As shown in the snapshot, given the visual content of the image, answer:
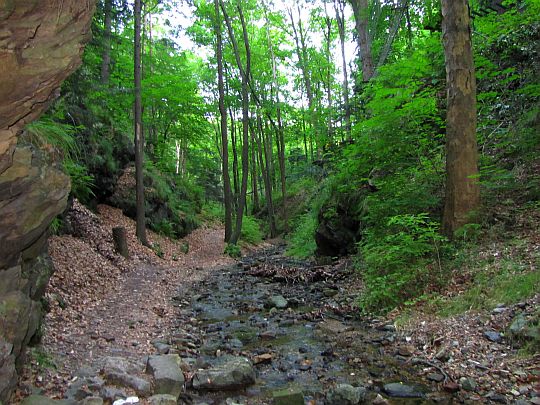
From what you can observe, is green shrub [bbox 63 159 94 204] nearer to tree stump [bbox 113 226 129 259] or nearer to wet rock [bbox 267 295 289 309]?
tree stump [bbox 113 226 129 259]

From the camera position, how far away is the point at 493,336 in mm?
5105

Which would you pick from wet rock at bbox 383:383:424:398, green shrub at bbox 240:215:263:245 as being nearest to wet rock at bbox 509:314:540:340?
wet rock at bbox 383:383:424:398

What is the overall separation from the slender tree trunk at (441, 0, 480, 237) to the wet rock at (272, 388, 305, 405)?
476 cm

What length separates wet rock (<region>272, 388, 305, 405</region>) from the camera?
446 cm

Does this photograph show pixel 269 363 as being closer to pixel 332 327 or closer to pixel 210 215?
pixel 332 327

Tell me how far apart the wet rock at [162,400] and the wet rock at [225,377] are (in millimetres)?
547

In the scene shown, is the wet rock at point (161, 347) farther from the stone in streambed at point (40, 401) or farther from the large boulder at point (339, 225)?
the large boulder at point (339, 225)

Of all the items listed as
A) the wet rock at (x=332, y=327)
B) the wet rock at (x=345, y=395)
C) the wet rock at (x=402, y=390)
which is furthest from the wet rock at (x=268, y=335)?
the wet rock at (x=402, y=390)

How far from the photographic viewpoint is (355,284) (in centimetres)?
970

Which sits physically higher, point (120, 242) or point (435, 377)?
point (120, 242)

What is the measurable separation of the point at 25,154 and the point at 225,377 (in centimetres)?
331

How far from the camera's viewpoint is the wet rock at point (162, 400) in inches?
165

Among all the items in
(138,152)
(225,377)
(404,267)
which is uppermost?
(138,152)

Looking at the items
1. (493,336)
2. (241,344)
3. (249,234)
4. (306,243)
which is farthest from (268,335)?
(249,234)
